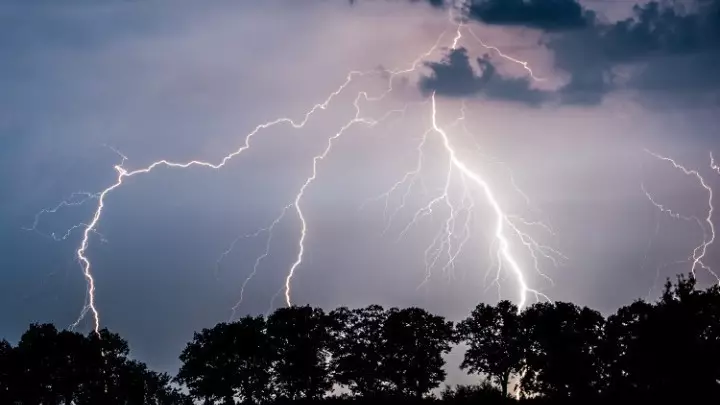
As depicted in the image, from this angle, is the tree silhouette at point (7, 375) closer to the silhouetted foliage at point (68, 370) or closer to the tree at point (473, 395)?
the silhouetted foliage at point (68, 370)

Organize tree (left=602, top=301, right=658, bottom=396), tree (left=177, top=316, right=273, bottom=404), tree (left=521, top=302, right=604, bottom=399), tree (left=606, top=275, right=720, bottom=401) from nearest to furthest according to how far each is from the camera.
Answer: tree (left=606, top=275, right=720, bottom=401)
tree (left=602, top=301, right=658, bottom=396)
tree (left=521, top=302, right=604, bottom=399)
tree (left=177, top=316, right=273, bottom=404)

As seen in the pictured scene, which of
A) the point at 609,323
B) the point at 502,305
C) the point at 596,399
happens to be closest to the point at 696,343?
the point at 596,399

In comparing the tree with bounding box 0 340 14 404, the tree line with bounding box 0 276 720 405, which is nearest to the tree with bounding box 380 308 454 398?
the tree line with bounding box 0 276 720 405

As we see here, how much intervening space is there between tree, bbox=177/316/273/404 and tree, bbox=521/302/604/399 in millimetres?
19680

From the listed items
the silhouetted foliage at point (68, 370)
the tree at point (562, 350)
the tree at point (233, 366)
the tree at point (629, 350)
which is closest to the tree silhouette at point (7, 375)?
the silhouetted foliage at point (68, 370)

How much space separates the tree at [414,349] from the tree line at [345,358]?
0.08 m

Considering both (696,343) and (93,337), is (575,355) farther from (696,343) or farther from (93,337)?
(93,337)

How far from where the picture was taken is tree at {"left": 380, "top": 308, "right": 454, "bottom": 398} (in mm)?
65000

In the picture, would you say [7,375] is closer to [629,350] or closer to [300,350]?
[300,350]

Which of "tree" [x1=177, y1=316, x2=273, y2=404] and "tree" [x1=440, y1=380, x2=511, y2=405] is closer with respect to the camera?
"tree" [x1=440, y1=380, x2=511, y2=405]

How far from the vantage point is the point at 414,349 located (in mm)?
66188

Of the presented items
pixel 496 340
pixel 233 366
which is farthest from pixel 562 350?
pixel 233 366

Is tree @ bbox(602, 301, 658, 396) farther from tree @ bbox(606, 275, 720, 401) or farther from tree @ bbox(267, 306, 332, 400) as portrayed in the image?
tree @ bbox(267, 306, 332, 400)

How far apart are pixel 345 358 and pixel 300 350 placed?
3.44m
